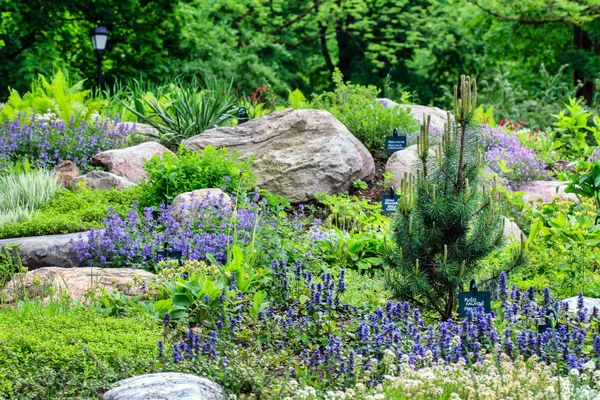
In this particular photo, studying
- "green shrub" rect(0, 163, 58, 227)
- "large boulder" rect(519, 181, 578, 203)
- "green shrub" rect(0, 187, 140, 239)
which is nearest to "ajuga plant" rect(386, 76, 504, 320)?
"green shrub" rect(0, 187, 140, 239)

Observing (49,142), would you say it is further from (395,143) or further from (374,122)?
(395,143)

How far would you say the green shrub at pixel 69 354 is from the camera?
399cm

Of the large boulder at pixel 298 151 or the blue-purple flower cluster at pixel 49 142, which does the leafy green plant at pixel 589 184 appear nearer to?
the large boulder at pixel 298 151

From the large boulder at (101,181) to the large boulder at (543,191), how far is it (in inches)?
186

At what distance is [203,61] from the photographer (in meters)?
18.9

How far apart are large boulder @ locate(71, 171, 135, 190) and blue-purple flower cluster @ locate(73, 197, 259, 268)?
183 cm

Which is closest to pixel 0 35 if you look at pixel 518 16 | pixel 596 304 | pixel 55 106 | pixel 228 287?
pixel 55 106

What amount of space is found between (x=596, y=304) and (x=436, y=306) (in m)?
1.12

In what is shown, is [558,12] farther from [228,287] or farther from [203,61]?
[228,287]

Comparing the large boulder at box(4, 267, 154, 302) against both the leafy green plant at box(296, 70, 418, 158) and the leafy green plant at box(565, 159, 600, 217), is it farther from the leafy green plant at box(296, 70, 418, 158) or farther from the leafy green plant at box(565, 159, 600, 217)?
the leafy green plant at box(296, 70, 418, 158)

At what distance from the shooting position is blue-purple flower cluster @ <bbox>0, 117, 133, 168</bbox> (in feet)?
31.2

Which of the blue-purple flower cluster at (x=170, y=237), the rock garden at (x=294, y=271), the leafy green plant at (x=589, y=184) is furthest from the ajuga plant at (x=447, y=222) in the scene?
the leafy green plant at (x=589, y=184)

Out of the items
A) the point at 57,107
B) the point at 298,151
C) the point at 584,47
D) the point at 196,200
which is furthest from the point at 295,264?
the point at 584,47

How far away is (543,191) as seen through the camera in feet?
29.9
